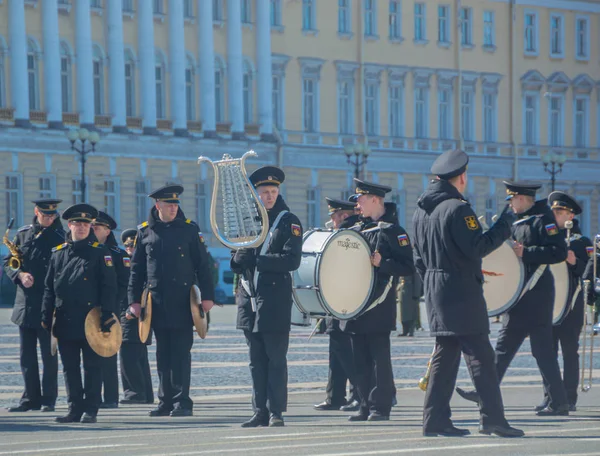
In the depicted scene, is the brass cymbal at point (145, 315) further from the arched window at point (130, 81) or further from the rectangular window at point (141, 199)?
the arched window at point (130, 81)

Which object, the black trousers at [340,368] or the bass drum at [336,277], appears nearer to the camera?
the bass drum at [336,277]

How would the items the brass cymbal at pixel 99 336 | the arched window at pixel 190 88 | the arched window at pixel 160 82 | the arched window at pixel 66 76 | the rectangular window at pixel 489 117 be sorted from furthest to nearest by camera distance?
the rectangular window at pixel 489 117 → the arched window at pixel 190 88 → the arched window at pixel 160 82 → the arched window at pixel 66 76 → the brass cymbal at pixel 99 336

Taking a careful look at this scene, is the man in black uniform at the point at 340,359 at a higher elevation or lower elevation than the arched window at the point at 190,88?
lower

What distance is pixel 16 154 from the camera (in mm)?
51625

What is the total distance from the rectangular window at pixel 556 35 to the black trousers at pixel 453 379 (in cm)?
5480

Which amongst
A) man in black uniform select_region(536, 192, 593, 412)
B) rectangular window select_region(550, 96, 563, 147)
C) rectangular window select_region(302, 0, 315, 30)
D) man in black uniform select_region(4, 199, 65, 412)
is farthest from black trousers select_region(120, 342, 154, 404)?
rectangular window select_region(550, 96, 563, 147)

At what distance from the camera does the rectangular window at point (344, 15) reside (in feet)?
197

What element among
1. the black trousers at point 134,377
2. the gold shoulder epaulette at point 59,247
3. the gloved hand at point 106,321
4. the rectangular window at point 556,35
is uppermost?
the rectangular window at point 556,35

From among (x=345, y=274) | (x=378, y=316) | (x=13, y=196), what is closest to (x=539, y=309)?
(x=378, y=316)

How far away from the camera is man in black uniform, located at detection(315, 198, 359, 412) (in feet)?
46.1

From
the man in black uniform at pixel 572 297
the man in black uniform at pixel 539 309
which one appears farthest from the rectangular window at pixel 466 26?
the man in black uniform at pixel 539 309

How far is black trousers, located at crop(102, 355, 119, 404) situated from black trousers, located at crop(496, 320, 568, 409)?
339 cm

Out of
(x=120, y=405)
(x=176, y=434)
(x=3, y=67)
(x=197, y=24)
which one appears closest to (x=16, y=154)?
(x=3, y=67)

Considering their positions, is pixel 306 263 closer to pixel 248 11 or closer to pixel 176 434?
pixel 176 434
